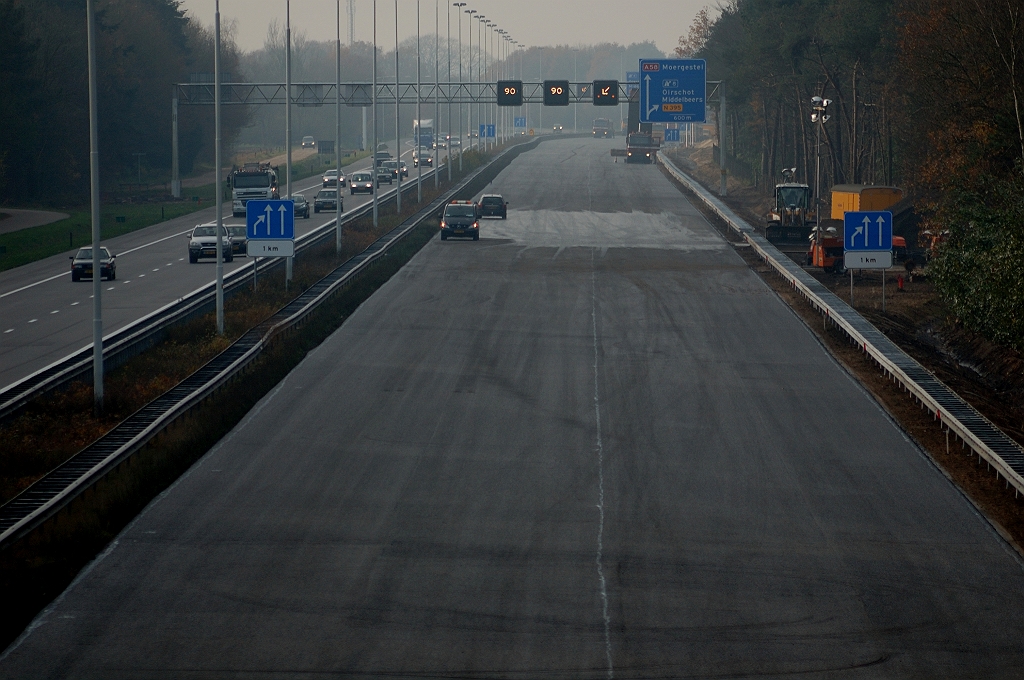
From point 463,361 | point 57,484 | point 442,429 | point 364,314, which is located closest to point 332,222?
point 364,314

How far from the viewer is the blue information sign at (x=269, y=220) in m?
34.6

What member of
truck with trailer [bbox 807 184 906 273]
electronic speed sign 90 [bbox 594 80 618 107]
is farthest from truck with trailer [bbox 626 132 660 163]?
truck with trailer [bbox 807 184 906 273]

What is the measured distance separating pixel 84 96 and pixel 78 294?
56.0 meters

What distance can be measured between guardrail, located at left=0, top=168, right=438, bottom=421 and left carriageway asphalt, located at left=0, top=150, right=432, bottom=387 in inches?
54.1

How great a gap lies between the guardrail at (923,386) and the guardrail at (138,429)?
44.0 feet

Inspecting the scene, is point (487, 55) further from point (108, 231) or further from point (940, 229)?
point (940, 229)

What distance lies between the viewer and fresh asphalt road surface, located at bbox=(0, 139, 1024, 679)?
12.9 metres

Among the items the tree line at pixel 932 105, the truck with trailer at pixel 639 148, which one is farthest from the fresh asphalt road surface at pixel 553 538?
the truck with trailer at pixel 639 148

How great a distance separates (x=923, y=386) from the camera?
2406 centimetres

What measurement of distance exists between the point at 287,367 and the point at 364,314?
795 centimetres

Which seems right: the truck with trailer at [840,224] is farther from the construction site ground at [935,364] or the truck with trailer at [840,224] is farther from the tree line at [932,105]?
the tree line at [932,105]

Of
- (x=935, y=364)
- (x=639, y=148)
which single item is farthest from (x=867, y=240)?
(x=639, y=148)

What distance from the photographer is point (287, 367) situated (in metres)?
28.1

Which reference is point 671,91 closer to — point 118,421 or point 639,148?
point 639,148
